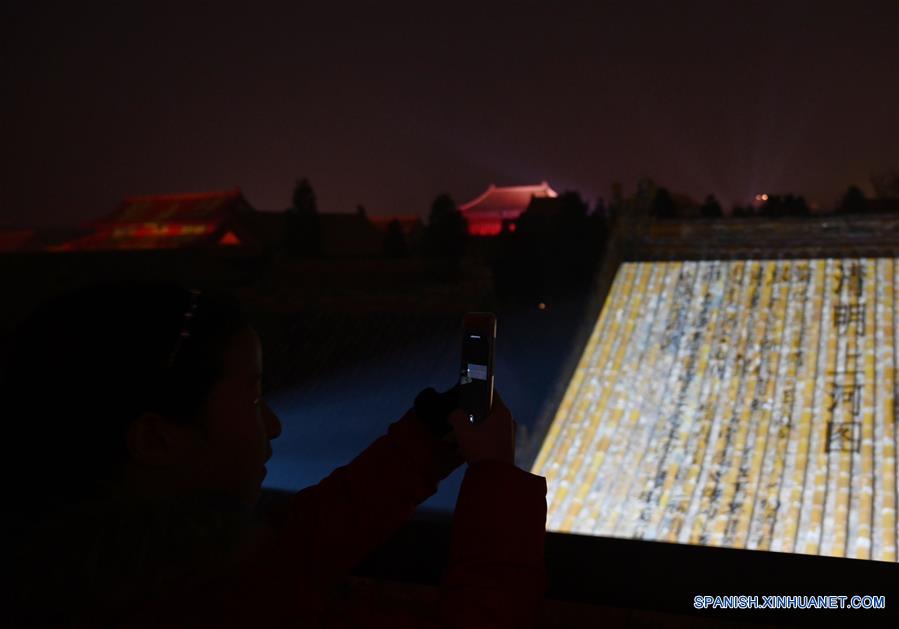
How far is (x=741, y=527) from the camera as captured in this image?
2904 millimetres

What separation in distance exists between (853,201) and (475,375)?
4.44 meters

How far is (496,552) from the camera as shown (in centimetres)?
48

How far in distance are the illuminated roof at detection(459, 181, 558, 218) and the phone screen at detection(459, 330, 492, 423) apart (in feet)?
17.8

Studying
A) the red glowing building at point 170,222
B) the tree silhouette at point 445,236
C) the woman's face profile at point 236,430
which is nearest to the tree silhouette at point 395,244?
the tree silhouette at point 445,236

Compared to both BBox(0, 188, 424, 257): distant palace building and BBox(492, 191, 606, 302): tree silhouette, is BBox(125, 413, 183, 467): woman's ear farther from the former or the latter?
BBox(0, 188, 424, 257): distant palace building

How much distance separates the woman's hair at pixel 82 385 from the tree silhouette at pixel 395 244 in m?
4.69

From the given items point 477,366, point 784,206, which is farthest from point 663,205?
point 477,366

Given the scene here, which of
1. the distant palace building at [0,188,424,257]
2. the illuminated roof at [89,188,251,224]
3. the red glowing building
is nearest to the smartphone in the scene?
the distant palace building at [0,188,424,257]

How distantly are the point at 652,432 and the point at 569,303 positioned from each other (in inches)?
44.4

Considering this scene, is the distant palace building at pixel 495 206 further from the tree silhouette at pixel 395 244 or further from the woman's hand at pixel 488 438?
the woman's hand at pixel 488 438

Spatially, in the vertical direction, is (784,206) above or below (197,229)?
above

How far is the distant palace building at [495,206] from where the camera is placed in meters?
6.04

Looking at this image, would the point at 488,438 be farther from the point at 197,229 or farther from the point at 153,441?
the point at 197,229

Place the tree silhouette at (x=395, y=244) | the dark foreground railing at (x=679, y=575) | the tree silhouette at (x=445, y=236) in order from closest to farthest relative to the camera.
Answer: the dark foreground railing at (x=679, y=575) → the tree silhouette at (x=445, y=236) → the tree silhouette at (x=395, y=244)
